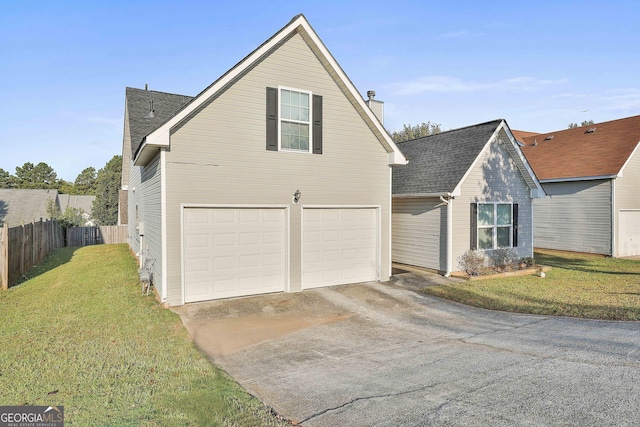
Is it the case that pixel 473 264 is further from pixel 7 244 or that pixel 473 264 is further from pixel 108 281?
pixel 7 244

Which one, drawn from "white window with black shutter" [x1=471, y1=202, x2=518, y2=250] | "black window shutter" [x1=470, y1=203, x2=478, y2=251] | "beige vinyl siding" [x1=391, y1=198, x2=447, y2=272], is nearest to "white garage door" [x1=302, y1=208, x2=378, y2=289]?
"beige vinyl siding" [x1=391, y1=198, x2=447, y2=272]

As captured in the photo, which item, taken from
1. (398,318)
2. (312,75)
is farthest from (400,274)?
(312,75)

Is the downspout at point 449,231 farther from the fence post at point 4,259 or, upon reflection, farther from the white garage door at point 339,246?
the fence post at point 4,259

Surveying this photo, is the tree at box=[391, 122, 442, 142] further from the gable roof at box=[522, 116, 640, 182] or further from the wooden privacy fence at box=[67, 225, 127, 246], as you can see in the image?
the wooden privacy fence at box=[67, 225, 127, 246]

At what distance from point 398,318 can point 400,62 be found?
43.0ft

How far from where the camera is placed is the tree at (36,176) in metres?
70.6

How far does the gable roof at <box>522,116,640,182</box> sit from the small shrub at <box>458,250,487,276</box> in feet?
30.9

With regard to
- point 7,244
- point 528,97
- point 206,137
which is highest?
point 528,97

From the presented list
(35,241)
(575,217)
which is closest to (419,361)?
(35,241)

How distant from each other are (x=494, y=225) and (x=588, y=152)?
33.4ft

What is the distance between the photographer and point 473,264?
516 inches

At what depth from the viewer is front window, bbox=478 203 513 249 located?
14.2 metres

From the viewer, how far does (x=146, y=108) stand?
613 inches

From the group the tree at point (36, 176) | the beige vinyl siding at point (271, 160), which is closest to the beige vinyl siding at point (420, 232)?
the beige vinyl siding at point (271, 160)
